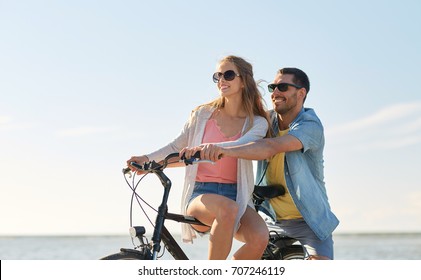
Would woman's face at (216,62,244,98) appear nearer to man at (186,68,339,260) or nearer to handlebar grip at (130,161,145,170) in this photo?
man at (186,68,339,260)

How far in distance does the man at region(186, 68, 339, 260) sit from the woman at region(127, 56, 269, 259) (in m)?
0.26

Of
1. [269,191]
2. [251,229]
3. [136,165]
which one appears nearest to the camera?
[136,165]

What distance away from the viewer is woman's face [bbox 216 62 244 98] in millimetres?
5590

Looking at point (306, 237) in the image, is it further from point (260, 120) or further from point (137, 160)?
point (137, 160)

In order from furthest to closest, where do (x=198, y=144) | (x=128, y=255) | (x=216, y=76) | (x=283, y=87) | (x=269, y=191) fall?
(x=283, y=87) < (x=269, y=191) < (x=216, y=76) < (x=198, y=144) < (x=128, y=255)

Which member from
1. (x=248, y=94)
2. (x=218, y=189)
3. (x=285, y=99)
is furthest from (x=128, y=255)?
(x=285, y=99)

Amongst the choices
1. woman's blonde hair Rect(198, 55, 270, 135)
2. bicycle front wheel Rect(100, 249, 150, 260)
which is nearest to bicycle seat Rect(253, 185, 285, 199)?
woman's blonde hair Rect(198, 55, 270, 135)

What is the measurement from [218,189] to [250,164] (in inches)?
11.6

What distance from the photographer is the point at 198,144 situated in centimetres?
555

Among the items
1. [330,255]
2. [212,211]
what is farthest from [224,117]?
[330,255]

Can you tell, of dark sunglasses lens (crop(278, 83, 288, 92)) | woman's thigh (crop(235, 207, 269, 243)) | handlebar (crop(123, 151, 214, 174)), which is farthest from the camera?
dark sunglasses lens (crop(278, 83, 288, 92))

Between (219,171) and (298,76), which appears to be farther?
(298,76)

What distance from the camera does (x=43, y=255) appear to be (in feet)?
79.5
